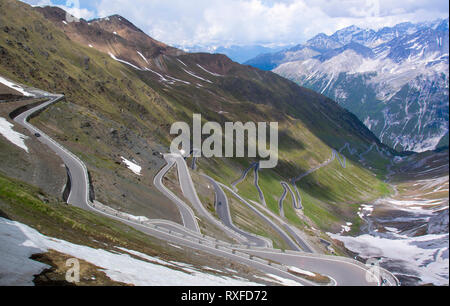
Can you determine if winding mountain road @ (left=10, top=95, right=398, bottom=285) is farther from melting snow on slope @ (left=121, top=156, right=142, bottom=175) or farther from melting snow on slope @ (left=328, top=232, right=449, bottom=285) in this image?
melting snow on slope @ (left=121, top=156, right=142, bottom=175)

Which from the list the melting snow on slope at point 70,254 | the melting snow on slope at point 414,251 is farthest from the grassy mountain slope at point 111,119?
the melting snow on slope at point 70,254

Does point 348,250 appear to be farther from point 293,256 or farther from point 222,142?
point 222,142

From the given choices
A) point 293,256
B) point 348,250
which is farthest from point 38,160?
point 348,250

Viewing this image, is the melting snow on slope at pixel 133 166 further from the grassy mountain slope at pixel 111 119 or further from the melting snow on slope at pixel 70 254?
the melting snow on slope at pixel 70 254

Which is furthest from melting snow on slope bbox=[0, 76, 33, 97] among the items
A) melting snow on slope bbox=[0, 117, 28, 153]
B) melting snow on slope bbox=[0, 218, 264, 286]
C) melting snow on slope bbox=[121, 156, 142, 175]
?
melting snow on slope bbox=[0, 218, 264, 286]

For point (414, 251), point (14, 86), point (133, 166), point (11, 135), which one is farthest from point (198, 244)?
point (14, 86)

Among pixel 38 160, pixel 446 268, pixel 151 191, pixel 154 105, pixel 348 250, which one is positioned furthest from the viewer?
pixel 154 105

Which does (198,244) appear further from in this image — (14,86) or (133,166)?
(14,86)
